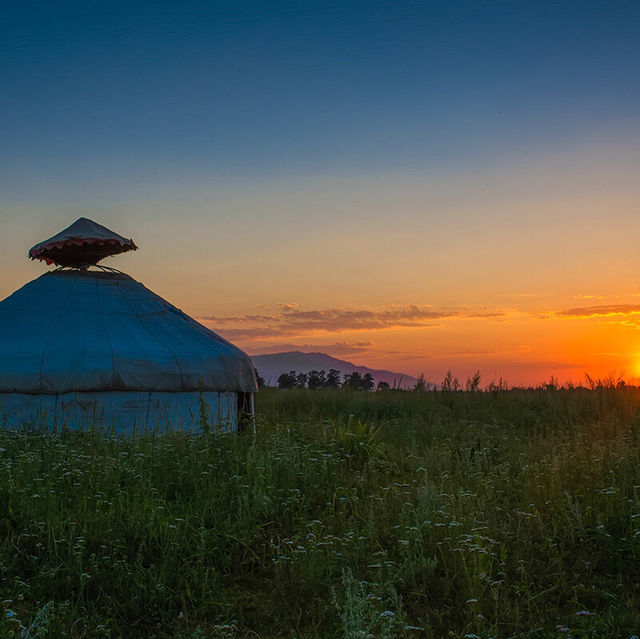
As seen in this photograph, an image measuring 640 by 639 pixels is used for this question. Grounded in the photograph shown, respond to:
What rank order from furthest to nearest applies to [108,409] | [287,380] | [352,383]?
[287,380]
[352,383]
[108,409]

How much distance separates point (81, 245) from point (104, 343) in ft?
9.11

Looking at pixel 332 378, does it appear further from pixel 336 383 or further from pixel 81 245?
pixel 81 245

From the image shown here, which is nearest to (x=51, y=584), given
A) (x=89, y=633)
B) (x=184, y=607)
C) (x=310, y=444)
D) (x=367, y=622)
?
(x=89, y=633)

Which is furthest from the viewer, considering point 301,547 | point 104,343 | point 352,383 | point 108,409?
point 352,383

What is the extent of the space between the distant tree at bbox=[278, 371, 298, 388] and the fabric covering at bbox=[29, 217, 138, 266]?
6890mm

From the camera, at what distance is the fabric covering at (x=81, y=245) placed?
12.0 meters

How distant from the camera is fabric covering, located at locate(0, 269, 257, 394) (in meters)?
9.77

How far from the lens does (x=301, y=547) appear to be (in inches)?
171

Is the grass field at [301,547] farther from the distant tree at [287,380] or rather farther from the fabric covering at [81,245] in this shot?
the distant tree at [287,380]

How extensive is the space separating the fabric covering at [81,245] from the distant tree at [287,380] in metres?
6.89

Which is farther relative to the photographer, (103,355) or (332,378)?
(332,378)

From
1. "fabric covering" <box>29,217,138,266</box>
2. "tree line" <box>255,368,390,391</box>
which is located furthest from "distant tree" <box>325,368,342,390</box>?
"fabric covering" <box>29,217,138,266</box>

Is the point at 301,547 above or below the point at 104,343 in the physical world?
below

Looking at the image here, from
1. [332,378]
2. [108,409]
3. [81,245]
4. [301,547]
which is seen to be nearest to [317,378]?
[332,378]
